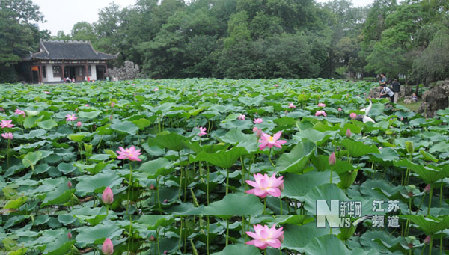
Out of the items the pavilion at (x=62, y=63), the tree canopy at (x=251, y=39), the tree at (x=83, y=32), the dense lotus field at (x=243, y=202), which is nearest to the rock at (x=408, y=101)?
the tree canopy at (x=251, y=39)

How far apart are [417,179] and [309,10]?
3143cm

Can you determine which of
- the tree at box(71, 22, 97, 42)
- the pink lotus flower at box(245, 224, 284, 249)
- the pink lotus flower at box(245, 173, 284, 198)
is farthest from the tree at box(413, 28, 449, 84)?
the tree at box(71, 22, 97, 42)

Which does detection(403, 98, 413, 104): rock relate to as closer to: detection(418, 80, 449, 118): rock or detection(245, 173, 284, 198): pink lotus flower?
detection(418, 80, 449, 118): rock

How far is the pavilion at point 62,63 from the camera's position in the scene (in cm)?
2612

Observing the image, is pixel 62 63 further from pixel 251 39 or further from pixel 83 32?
pixel 83 32

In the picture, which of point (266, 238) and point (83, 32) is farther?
point (83, 32)

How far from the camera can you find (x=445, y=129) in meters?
2.61

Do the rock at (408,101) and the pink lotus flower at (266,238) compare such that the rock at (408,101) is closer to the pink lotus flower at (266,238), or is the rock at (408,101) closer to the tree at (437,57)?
the tree at (437,57)

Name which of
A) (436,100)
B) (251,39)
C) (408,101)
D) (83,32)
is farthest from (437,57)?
(83,32)

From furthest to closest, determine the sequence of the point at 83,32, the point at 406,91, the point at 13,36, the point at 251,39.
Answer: the point at 83,32 → the point at 251,39 → the point at 13,36 → the point at 406,91

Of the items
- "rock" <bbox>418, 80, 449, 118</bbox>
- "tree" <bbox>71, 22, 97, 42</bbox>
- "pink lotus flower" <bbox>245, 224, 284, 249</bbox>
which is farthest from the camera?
"tree" <bbox>71, 22, 97, 42</bbox>

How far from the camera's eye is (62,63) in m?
27.2

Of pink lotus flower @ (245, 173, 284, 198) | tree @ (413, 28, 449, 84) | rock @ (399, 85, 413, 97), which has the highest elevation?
tree @ (413, 28, 449, 84)

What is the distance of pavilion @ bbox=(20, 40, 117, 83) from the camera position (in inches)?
1029
